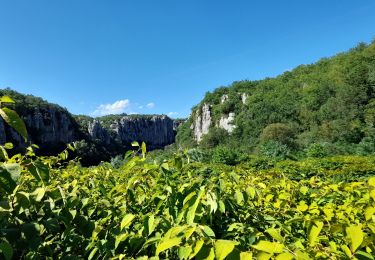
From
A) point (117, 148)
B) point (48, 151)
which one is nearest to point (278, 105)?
point (48, 151)

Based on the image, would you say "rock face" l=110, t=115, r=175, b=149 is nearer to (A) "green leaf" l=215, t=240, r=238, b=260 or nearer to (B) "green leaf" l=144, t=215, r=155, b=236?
(B) "green leaf" l=144, t=215, r=155, b=236

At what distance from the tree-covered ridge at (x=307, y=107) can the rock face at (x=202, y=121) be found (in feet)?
6.52

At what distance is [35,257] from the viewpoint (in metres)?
1.49

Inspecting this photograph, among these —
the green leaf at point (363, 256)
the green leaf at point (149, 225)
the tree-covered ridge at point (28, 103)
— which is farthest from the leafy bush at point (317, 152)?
the tree-covered ridge at point (28, 103)

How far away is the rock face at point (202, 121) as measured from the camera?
4139 inches

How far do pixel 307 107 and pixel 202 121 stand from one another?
46.8 m

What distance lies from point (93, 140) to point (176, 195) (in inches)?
4444

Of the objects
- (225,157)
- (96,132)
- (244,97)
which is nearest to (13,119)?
(225,157)

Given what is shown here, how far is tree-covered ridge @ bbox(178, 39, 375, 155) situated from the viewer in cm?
4475

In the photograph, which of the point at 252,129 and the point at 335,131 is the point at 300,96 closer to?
the point at 252,129

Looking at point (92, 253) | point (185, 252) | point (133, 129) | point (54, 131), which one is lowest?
point (92, 253)

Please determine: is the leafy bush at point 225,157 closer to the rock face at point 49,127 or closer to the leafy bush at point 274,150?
the leafy bush at point 274,150

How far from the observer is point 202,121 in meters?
109

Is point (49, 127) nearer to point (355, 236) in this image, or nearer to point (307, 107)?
point (307, 107)
